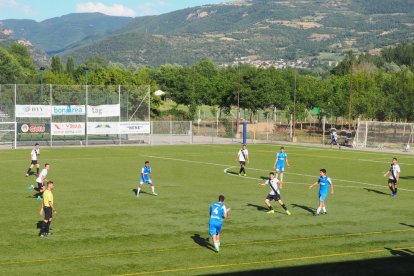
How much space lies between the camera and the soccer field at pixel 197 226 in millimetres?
19375

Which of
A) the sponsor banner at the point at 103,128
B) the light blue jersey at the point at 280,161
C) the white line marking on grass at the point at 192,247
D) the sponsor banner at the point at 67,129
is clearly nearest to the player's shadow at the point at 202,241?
the white line marking on grass at the point at 192,247

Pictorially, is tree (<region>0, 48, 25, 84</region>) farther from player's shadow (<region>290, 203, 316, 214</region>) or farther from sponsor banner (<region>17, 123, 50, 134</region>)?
player's shadow (<region>290, 203, 316, 214</region>)

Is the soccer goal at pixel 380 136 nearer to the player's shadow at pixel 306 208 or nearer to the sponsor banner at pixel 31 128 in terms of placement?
the sponsor banner at pixel 31 128

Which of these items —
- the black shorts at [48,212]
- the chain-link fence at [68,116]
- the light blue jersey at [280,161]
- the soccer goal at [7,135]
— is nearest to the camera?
the black shorts at [48,212]

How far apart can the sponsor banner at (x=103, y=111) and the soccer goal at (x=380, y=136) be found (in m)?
26.1

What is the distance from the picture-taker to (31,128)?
64.8 metres

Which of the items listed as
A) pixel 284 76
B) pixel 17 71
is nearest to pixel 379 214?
pixel 284 76

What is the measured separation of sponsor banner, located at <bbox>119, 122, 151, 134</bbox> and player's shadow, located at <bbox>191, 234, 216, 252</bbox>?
47.3 m

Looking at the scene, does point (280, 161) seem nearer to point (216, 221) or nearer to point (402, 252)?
point (402, 252)

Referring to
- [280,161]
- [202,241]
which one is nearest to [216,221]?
[202,241]

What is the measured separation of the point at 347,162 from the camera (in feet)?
171

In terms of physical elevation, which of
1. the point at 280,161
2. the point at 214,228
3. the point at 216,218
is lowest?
the point at 214,228

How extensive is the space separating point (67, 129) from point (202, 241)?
46.5 metres

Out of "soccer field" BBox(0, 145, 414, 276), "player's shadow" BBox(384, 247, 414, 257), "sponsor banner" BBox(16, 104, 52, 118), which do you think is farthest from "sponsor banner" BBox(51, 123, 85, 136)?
"player's shadow" BBox(384, 247, 414, 257)
